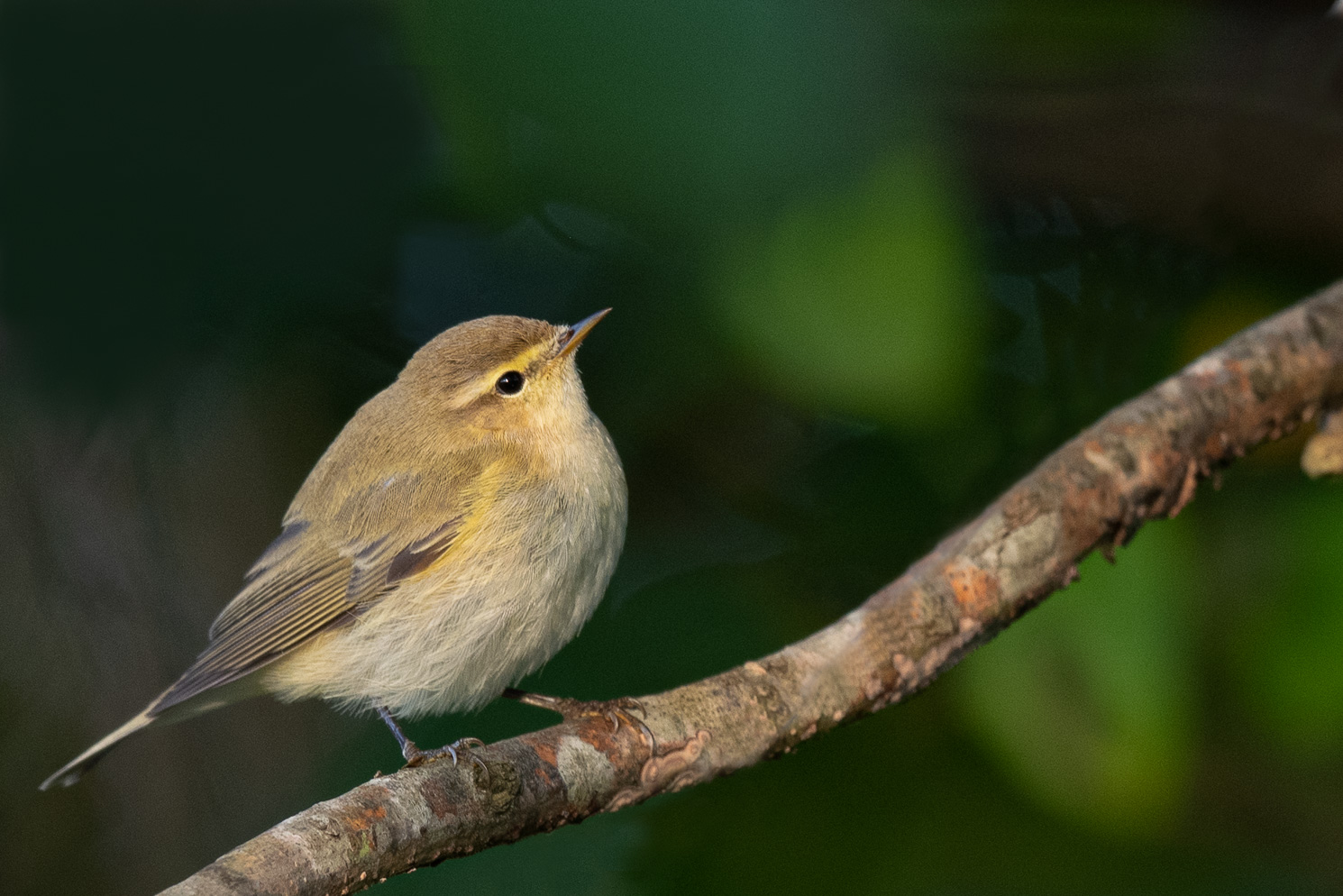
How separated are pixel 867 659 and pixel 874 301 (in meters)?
0.90

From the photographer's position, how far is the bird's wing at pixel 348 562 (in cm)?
250

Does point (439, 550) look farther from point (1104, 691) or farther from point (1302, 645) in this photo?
point (1302, 645)

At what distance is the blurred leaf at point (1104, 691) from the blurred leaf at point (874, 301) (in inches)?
22.3

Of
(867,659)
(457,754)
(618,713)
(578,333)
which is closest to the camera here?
(457,754)

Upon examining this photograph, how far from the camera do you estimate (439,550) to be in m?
2.51

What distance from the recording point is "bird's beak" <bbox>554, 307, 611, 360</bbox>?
261 centimetres

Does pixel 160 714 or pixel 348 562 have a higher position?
pixel 348 562

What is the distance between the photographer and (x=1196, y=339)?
3.26 metres

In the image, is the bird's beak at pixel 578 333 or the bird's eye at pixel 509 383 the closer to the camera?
the bird's beak at pixel 578 333

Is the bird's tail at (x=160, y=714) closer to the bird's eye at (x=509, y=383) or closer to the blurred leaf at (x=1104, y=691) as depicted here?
the bird's eye at (x=509, y=383)

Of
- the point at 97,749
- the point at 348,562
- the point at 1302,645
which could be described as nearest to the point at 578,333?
the point at 348,562

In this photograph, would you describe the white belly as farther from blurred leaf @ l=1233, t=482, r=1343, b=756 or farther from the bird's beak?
blurred leaf @ l=1233, t=482, r=1343, b=756

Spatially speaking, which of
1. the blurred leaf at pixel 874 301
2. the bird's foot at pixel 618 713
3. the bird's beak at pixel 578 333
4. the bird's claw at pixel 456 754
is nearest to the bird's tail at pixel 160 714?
the bird's claw at pixel 456 754

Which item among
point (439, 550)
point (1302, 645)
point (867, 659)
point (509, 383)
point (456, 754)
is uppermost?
point (509, 383)
